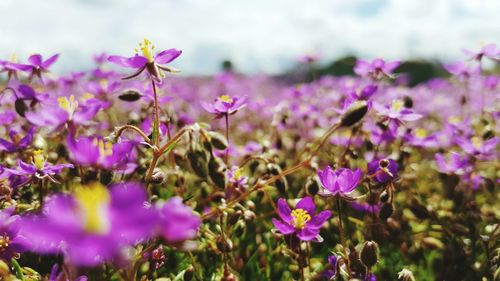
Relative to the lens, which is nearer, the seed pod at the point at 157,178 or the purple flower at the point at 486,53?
the seed pod at the point at 157,178

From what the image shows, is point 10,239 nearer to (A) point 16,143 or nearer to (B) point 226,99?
(A) point 16,143

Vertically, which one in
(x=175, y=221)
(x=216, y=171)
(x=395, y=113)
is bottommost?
(x=395, y=113)

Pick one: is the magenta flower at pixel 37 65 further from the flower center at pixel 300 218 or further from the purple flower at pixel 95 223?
the purple flower at pixel 95 223

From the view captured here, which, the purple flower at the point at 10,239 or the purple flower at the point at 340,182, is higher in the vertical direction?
the purple flower at the point at 340,182

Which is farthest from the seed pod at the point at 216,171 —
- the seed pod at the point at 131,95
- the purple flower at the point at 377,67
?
the purple flower at the point at 377,67

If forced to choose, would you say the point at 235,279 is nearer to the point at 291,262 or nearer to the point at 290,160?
the point at 291,262

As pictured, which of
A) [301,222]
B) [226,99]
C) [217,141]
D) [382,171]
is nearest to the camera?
[217,141]

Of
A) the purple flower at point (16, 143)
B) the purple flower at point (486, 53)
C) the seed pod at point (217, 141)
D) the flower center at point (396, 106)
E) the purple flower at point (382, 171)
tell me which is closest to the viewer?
the seed pod at point (217, 141)

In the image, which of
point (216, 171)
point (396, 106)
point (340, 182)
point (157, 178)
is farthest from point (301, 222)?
point (396, 106)
